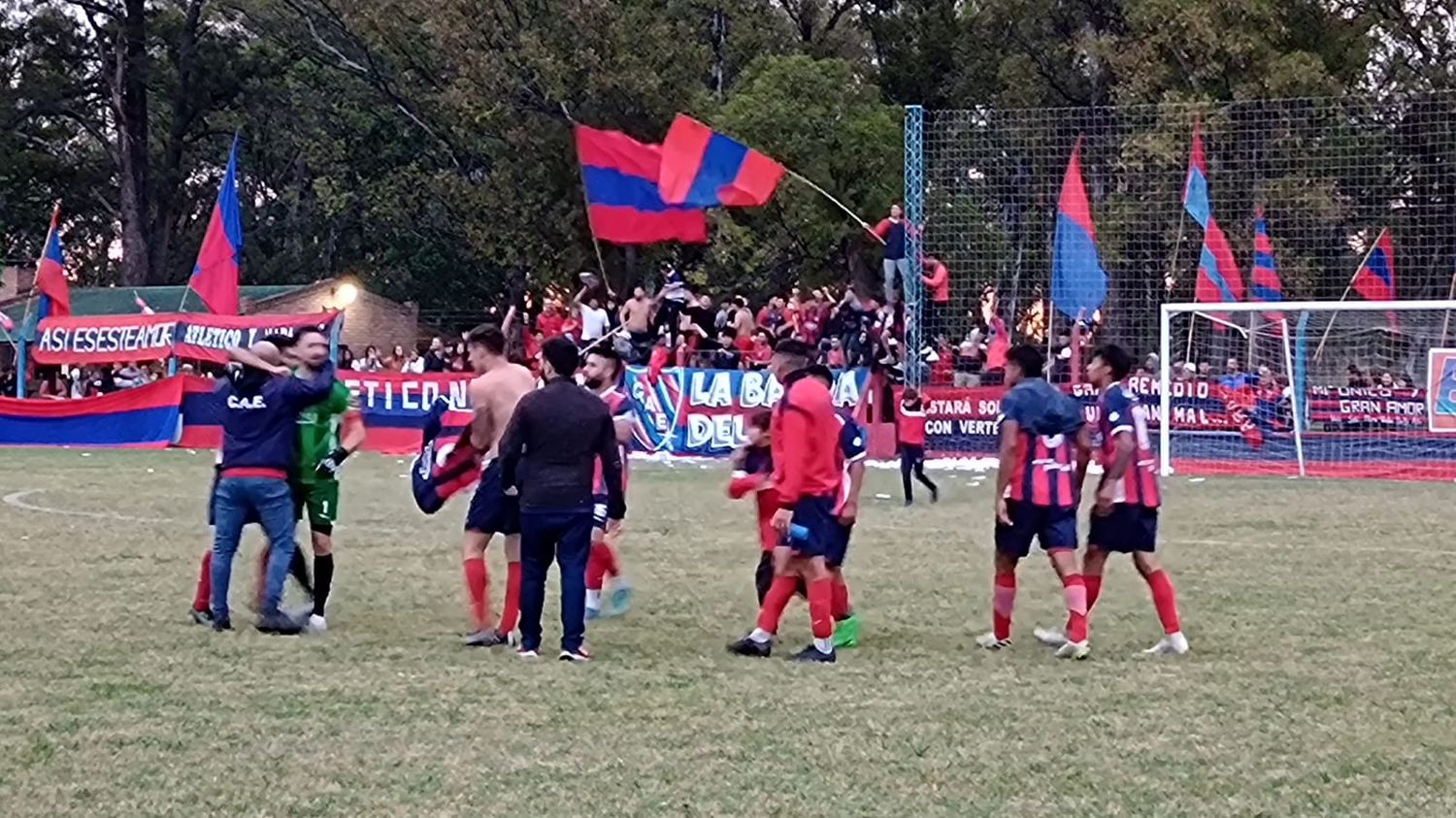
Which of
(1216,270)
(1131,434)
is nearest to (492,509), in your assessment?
(1131,434)

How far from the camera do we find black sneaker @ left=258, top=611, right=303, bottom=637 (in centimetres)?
1056

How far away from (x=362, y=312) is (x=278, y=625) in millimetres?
41977

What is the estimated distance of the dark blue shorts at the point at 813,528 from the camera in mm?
9812

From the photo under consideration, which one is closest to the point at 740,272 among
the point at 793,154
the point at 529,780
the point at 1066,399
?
the point at 793,154

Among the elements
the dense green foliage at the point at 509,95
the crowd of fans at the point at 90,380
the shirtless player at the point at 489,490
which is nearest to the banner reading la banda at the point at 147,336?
the crowd of fans at the point at 90,380

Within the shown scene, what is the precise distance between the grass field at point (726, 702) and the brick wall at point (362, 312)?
115ft

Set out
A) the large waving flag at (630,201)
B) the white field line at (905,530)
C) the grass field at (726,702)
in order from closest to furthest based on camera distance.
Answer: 1. the grass field at (726,702)
2. the white field line at (905,530)
3. the large waving flag at (630,201)

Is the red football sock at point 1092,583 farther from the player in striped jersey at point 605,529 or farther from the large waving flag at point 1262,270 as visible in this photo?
the large waving flag at point 1262,270

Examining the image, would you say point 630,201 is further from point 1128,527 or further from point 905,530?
point 1128,527

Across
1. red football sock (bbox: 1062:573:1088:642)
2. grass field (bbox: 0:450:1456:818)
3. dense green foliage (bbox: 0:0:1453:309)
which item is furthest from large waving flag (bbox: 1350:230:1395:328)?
red football sock (bbox: 1062:573:1088:642)

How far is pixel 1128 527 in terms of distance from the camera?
10109 millimetres

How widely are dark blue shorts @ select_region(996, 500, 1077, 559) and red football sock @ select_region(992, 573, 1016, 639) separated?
0.54ft

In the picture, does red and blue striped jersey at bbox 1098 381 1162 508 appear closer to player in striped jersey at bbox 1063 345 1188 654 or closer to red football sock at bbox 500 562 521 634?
player in striped jersey at bbox 1063 345 1188 654

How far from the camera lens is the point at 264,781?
6797mm
